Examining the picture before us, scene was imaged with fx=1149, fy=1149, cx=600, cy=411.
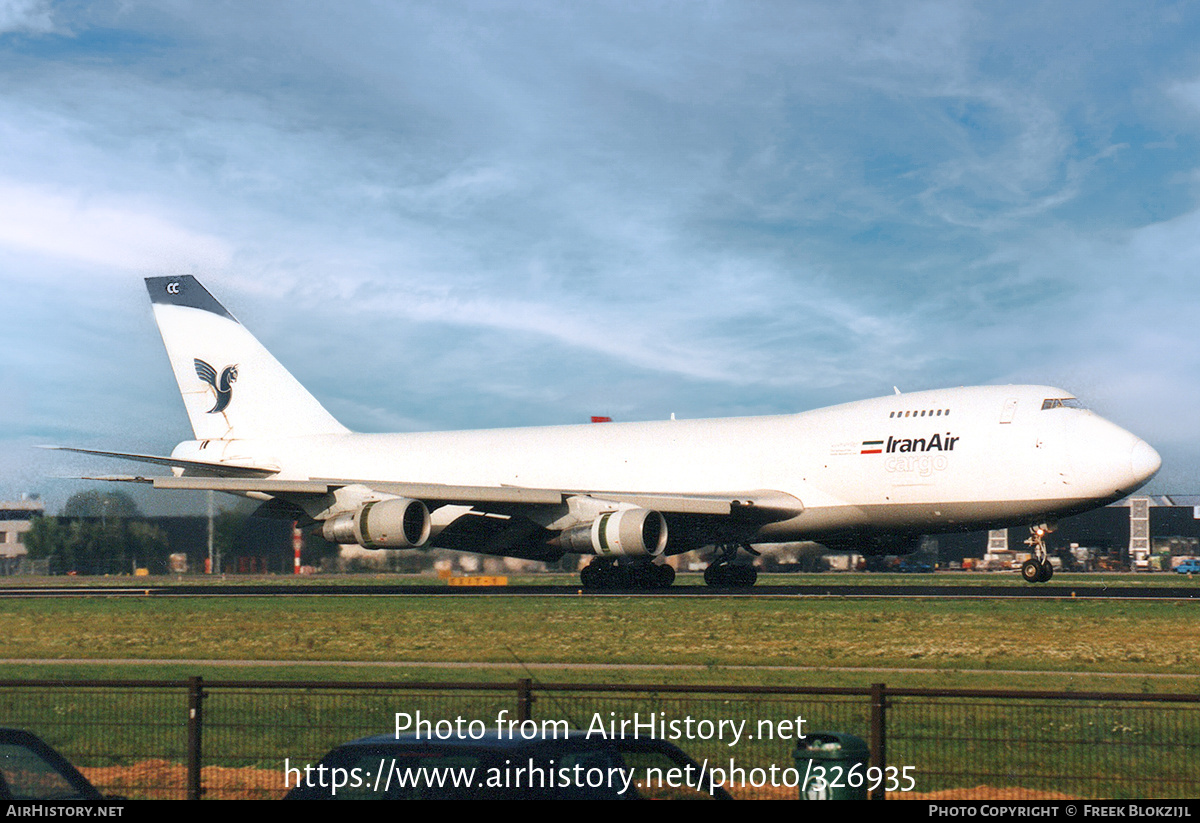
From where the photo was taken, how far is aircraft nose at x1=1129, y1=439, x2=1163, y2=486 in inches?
1271

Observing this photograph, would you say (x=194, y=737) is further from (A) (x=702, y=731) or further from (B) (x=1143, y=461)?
(B) (x=1143, y=461)

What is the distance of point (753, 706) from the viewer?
549 inches

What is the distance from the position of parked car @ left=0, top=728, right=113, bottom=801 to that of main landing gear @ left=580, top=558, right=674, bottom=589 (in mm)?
28958

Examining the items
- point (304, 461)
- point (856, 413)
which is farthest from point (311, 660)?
point (304, 461)

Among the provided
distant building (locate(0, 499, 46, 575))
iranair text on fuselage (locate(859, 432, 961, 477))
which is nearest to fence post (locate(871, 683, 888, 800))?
iranair text on fuselage (locate(859, 432, 961, 477))

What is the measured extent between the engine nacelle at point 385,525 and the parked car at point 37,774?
2542cm

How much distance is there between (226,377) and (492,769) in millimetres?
45322

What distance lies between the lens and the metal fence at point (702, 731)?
31.9ft

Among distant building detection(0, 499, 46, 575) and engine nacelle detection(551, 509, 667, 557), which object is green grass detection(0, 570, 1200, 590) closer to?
engine nacelle detection(551, 509, 667, 557)

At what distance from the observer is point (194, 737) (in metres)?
9.67

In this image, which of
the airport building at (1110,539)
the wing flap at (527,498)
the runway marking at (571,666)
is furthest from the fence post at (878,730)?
the airport building at (1110,539)

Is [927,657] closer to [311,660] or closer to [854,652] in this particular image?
[854,652]

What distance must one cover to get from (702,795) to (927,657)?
13.2m

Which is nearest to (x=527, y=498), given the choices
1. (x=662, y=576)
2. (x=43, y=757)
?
(x=662, y=576)
